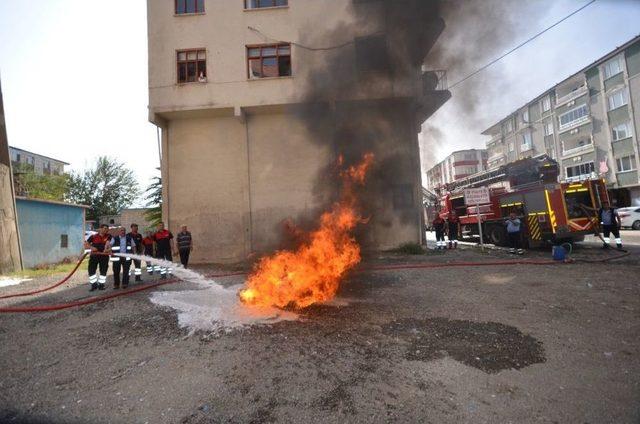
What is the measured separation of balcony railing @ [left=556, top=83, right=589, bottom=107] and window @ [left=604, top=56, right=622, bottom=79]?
2.17 metres

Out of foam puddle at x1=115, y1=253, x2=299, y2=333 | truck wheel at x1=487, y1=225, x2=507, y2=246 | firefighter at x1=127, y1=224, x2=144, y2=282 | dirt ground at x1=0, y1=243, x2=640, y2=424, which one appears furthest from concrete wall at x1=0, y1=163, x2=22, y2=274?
truck wheel at x1=487, y1=225, x2=507, y2=246

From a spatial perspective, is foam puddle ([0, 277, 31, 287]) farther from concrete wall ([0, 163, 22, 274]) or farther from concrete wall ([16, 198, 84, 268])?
concrete wall ([16, 198, 84, 268])

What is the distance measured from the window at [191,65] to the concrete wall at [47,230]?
876 centimetres

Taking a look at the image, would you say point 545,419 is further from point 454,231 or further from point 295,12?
point 295,12

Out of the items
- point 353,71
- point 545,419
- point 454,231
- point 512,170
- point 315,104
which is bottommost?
point 545,419

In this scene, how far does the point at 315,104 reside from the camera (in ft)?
43.1

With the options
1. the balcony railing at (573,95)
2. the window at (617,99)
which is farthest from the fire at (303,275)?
the balcony railing at (573,95)

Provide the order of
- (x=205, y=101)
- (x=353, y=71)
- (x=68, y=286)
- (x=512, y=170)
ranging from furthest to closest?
(x=512, y=170)
(x=205, y=101)
(x=353, y=71)
(x=68, y=286)

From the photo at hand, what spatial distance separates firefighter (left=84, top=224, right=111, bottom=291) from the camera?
28.2 ft

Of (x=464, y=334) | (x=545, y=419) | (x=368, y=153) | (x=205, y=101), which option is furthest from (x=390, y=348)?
(x=205, y=101)

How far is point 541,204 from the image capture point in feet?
41.3

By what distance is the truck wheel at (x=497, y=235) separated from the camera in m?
14.7

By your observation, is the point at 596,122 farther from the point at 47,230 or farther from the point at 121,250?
the point at 47,230

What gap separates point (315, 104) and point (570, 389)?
38.5ft
